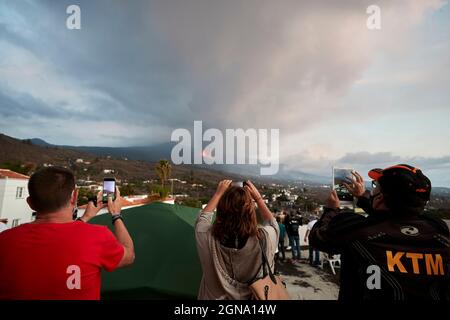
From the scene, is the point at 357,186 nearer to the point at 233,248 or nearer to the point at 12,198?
the point at 233,248

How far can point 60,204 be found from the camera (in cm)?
167

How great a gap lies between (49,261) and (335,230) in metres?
2.02

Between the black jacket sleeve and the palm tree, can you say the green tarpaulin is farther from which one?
the palm tree

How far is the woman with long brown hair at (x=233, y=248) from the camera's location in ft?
6.56

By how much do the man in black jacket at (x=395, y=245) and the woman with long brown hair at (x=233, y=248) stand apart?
0.58 metres

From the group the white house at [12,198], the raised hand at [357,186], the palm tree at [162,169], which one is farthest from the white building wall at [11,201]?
the raised hand at [357,186]

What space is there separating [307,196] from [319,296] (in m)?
72.0

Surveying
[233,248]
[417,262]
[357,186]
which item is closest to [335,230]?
[417,262]

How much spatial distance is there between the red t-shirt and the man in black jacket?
1.76m

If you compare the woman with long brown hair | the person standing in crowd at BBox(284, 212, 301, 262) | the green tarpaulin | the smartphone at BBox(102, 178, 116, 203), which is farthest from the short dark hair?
the person standing in crowd at BBox(284, 212, 301, 262)

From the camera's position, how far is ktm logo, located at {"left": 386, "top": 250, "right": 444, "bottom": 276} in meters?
1.46

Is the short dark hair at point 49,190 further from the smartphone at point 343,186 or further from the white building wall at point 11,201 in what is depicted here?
the white building wall at point 11,201
